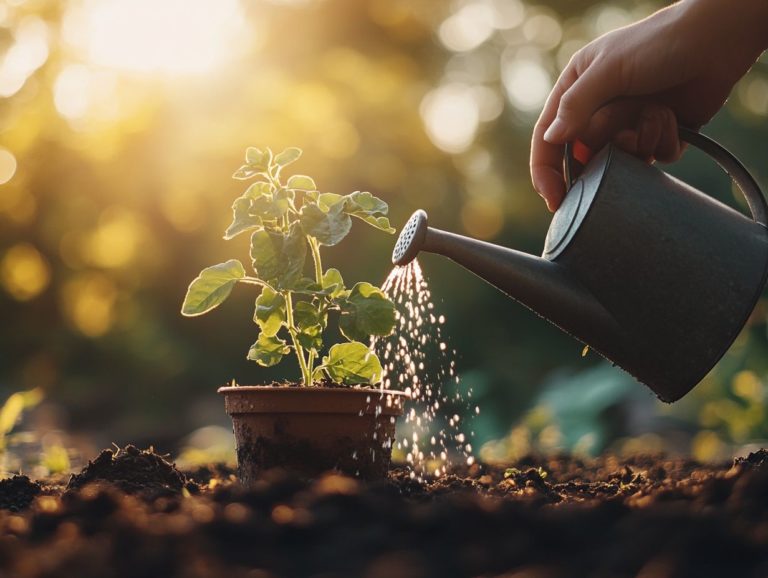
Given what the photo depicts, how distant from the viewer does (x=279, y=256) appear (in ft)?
6.84

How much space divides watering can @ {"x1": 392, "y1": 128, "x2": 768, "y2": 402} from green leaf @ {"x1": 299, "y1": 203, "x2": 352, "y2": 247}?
252 millimetres

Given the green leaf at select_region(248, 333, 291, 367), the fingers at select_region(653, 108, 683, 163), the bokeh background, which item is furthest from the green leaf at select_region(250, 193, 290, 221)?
the bokeh background

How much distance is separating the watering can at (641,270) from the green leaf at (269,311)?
434 mm

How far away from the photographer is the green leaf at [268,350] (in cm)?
218

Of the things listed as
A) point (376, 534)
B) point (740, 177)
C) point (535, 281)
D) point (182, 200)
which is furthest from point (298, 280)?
point (182, 200)

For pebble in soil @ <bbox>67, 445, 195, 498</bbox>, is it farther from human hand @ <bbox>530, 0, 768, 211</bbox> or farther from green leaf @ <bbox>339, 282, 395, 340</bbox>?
human hand @ <bbox>530, 0, 768, 211</bbox>

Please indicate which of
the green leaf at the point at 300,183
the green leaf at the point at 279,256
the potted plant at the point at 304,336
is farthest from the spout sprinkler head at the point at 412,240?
the green leaf at the point at 300,183

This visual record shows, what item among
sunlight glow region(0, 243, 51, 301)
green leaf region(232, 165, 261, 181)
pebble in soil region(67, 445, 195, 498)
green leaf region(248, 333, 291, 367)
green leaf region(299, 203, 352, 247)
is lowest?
pebble in soil region(67, 445, 195, 498)

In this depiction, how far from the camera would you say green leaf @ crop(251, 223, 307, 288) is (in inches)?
81.5

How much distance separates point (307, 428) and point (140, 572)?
3.05 feet

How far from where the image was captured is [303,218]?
2.09 metres

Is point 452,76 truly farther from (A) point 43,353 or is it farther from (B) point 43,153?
(A) point 43,353

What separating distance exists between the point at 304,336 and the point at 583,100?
2.95ft

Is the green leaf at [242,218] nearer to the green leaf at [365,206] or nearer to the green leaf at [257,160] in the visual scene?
the green leaf at [257,160]
